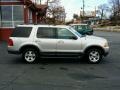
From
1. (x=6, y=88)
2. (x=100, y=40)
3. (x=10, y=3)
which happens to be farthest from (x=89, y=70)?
(x=10, y=3)

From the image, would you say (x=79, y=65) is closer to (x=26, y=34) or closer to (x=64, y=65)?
(x=64, y=65)

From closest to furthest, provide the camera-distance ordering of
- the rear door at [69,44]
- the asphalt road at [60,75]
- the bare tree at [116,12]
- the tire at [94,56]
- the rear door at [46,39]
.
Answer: the asphalt road at [60,75] → the rear door at [69,44] → the rear door at [46,39] → the tire at [94,56] → the bare tree at [116,12]

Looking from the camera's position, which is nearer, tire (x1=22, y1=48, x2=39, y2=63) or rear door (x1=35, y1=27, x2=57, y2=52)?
rear door (x1=35, y1=27, x2=57, y2=52)

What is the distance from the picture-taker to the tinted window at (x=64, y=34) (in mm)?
14836

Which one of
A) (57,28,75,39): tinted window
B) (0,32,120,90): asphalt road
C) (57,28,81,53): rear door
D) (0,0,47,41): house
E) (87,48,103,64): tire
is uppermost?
(0,0,47,41): house

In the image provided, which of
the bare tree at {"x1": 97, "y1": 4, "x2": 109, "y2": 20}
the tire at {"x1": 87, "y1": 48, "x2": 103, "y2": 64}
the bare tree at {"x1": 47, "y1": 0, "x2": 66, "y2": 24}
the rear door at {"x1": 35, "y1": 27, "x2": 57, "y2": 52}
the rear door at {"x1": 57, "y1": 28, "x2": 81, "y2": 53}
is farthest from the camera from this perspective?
the bare tree at {"x1": 97, "y1": 4, "x2": 109, "y2": 20}

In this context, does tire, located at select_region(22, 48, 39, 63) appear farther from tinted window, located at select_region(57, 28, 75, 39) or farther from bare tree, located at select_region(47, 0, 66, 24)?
bare tree, located at select_region(47, 0, 66, 24)

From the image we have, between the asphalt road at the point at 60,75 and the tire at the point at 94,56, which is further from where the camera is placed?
the tire at the point at 94,56

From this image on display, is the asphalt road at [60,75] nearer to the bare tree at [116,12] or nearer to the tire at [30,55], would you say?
the tire at [30,55]

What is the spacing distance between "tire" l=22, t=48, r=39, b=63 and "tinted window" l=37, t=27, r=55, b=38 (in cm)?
75

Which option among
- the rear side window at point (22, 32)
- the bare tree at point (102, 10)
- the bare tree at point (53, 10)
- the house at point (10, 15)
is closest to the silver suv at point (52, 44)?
the rear side window at point (22, 32)

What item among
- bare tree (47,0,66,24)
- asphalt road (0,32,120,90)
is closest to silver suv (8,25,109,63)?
asphalt road (0,32,120,90)

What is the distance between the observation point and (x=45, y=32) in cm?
1504

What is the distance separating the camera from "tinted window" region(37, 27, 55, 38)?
1497cm
